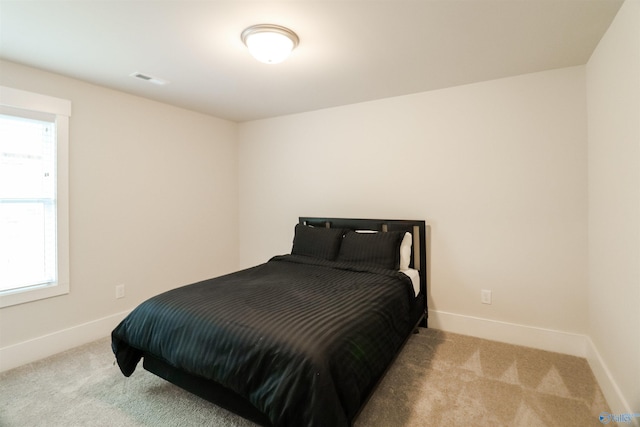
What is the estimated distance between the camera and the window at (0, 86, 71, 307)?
2.32 m

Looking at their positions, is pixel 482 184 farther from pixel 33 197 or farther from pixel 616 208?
pixel 33 197

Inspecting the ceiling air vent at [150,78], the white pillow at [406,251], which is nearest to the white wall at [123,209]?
the ceiling air vent at [150,78]

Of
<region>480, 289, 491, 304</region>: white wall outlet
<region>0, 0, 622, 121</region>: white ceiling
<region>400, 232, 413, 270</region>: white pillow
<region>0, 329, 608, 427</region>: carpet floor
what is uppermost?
<region>0, 0, 622, 121</region>: white ceiling

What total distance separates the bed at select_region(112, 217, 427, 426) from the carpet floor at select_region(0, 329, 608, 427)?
149 mm

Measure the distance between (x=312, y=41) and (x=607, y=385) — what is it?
9.20 feet

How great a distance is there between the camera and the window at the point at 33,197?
232 cm

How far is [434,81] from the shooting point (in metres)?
2.71

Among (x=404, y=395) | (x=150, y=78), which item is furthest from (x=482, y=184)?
(x=150, y=78)

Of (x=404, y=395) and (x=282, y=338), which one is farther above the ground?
(x=282, y=338)

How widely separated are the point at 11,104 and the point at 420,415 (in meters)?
3.50

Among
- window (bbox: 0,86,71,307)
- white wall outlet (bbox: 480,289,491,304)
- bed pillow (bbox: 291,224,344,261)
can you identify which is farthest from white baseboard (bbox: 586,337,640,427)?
window (bbox: 0,86,71,307)

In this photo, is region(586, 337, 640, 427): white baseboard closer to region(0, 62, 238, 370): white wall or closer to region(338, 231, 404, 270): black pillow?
region(338, 231, 404, 270): black pillow

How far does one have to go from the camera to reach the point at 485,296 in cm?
276

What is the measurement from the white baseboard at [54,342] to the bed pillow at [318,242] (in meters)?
1.89
